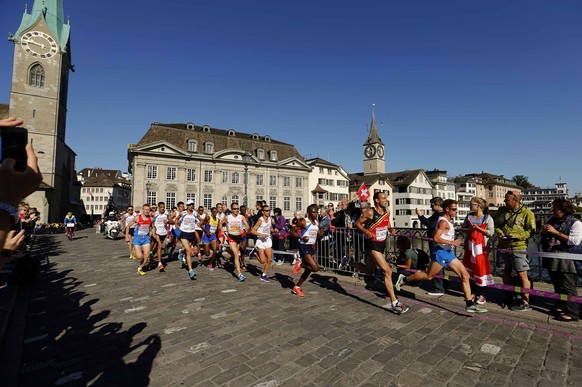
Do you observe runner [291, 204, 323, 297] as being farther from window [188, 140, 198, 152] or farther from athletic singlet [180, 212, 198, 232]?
window [188, 140, 198, 152]

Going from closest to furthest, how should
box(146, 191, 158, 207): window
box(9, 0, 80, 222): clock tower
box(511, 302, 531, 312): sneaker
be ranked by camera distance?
1. box(511, 302, 531, 312): sneaker
2. box(9, 0, 80, 222): clock tower
3. box(146, 191, 158, 207): window

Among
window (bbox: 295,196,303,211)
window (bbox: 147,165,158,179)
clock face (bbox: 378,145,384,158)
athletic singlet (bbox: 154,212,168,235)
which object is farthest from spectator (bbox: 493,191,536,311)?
clock face (bbox: 378,145,384,158)

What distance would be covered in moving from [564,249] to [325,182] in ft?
195

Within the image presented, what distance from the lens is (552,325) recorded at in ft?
15.7

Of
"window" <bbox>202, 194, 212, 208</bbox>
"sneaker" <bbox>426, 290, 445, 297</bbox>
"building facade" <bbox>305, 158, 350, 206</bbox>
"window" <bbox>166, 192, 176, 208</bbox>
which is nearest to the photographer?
"sneaker" <bbox>426, 290, 445, 297</bbox>

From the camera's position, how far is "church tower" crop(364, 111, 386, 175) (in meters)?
86.6

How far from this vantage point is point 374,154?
87.2 metres

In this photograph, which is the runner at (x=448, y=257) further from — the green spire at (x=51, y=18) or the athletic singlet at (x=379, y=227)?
the green spire at (x=51, y=18)

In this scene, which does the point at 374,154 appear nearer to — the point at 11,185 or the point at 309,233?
the point at 309,233

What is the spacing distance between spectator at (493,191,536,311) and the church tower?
83149 mm

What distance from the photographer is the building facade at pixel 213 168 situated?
150 ft

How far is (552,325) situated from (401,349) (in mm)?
2843

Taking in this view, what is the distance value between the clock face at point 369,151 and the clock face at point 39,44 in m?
74.5

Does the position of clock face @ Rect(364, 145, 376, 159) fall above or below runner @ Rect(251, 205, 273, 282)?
above
